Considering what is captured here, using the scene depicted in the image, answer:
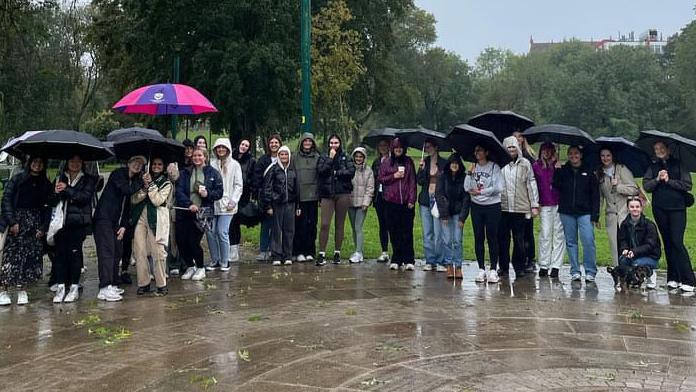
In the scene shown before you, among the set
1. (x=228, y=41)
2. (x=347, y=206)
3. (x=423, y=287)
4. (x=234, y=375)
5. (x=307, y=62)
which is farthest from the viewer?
(x=228, y=41)

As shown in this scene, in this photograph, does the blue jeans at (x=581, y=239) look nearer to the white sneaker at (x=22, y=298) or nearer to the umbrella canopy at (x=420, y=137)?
the umbrella canopy at (x=420, y=137)

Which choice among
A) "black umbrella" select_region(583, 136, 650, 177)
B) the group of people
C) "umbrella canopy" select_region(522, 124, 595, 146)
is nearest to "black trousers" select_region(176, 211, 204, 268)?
the group of people

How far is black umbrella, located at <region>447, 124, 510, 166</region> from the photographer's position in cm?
894

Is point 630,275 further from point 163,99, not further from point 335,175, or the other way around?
point 163,99

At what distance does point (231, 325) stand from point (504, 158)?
4263 mm

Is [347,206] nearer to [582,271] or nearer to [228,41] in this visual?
[582,271]

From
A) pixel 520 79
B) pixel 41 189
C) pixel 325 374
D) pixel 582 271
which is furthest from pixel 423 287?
pixel 520 79

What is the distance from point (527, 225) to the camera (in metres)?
10.1

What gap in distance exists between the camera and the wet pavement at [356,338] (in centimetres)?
539

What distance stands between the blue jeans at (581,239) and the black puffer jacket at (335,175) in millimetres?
3173

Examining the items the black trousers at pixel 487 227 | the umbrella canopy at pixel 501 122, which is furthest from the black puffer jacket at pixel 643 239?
the umbrella canopy at pixel 501 122

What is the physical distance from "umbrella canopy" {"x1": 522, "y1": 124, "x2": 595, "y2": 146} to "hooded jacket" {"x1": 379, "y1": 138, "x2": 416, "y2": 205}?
70.6 inches

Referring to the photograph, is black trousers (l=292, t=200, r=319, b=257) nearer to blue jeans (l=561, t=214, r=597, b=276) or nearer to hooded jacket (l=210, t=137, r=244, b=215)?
hooded jacket (l=210, t=137, r=244, b=215)

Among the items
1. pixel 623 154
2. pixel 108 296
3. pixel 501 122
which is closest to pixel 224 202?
pixel 108 296
